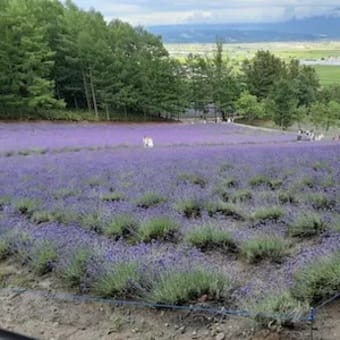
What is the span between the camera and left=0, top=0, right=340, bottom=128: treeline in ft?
127

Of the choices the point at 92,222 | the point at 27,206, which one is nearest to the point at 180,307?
the point at 92,222

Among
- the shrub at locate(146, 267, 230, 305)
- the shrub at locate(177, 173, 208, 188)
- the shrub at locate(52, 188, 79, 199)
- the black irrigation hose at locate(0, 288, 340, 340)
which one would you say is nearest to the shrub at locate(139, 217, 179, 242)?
the black irrigation hose at locate(0, 288, 340, 340)

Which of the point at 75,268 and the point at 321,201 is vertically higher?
the point at 75,268

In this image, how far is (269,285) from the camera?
379 centimetres

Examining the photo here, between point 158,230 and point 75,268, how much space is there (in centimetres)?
113

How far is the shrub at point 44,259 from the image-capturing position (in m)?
4.59

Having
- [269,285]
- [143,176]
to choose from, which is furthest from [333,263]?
[143,176]

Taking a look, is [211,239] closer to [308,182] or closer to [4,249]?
[4,249]

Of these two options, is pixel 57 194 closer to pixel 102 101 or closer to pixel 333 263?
pixel 333 263

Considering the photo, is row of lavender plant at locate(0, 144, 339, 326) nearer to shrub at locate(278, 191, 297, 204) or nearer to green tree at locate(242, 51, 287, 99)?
shrub at locate(278, 191, 297, 204)

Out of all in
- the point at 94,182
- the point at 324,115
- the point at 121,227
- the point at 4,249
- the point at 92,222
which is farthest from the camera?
the point at 324,115

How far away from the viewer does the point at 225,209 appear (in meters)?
6.00

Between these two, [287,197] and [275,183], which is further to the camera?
[275,183]

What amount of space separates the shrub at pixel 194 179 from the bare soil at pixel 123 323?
4.07 metres
